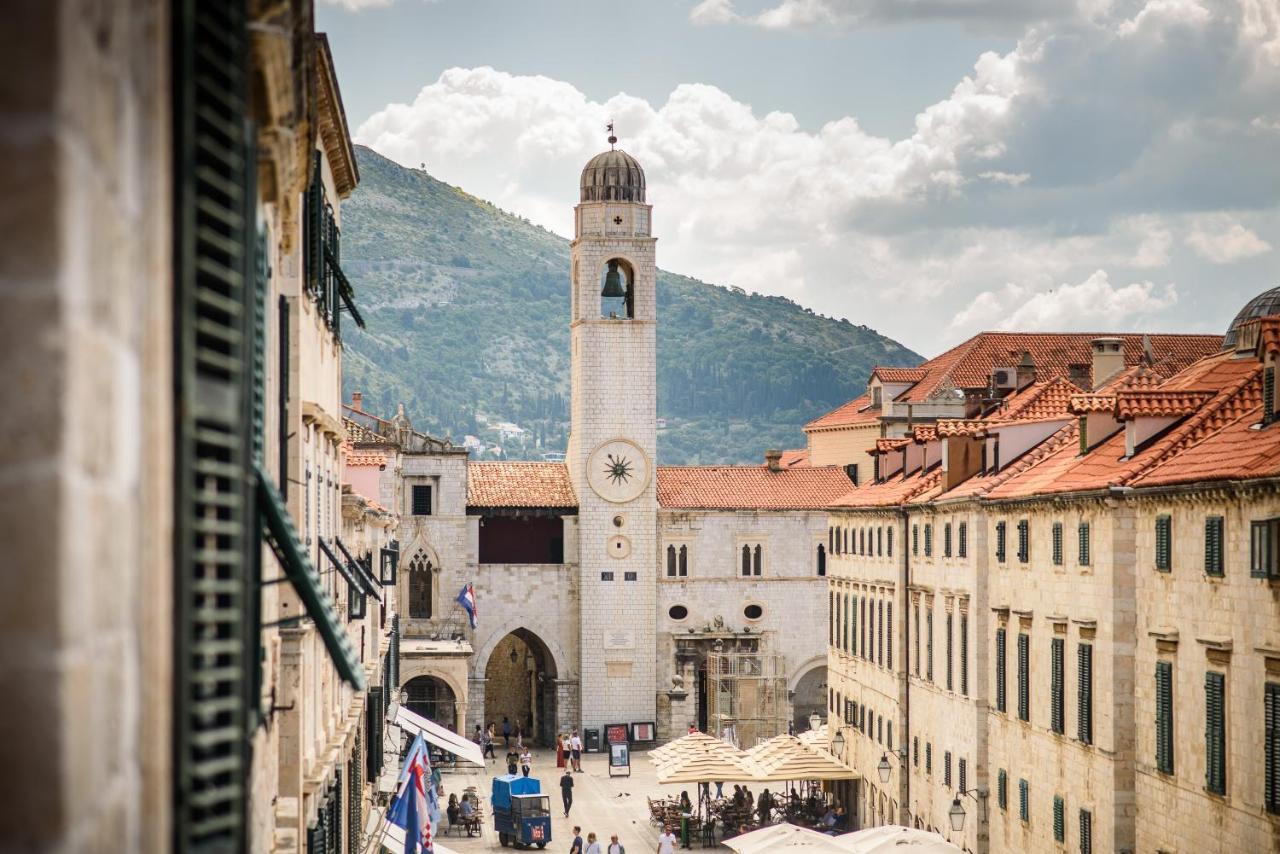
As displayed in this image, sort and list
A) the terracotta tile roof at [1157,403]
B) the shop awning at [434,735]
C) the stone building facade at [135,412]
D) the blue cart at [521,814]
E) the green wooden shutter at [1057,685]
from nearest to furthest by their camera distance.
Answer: the stone building facade at [135,412], the terracotta tile roof at [1157,403], the green wooden shutter at [1057,685], the blue cart at [521,814], the shop awning at [434,735]

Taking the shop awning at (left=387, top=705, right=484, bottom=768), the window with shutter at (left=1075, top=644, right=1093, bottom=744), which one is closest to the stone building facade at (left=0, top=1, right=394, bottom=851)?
the window with shutter at (left=1075, top=644, right=1093, bottom=744)

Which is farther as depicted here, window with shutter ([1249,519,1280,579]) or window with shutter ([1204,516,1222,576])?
window with shutter ([1204,516,1222,576])

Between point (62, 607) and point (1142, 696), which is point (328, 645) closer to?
point (62, 607)

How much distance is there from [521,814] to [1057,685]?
19524 mm

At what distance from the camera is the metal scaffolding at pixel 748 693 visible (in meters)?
72.2

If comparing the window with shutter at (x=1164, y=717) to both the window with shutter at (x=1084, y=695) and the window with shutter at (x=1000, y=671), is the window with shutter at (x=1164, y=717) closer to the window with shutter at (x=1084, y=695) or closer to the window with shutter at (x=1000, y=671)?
the window with shutter at (x=1084, y=695)

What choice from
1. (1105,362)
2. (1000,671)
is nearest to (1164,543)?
(1000,671)

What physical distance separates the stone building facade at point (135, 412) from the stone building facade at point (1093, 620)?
60.2 feet

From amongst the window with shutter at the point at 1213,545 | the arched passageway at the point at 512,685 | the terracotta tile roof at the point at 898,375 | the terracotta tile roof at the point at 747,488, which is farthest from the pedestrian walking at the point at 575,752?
the window with shutter at the point at 1213,545

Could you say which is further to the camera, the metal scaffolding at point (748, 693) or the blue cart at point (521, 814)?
the metal scaffolding at point (748, 693)

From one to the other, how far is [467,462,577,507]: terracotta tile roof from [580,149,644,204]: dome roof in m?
11.6

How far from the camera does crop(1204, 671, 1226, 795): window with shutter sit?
24.9 m

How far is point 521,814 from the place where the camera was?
159 feet

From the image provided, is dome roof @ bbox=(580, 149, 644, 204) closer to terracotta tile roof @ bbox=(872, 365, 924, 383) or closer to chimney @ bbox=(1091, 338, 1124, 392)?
terracotta tile roof @ bbox=(872, 365, 924, 383)
